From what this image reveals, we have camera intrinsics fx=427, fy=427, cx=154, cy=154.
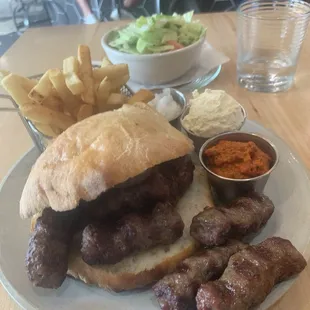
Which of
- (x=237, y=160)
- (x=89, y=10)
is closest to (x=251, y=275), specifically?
(x=237, y=160)

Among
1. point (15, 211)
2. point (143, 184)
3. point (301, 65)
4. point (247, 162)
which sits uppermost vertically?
point (143, 184)

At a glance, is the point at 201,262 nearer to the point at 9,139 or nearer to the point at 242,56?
the point at 9,139

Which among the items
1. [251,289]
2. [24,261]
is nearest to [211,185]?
[251,289]

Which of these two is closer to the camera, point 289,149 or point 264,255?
point 264,255

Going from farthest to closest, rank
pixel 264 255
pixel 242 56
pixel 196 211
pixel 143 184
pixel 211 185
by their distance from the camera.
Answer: pixel 242 56
pixel 211 185
pixel 196 211
pixel 143 184
pixel 264 255

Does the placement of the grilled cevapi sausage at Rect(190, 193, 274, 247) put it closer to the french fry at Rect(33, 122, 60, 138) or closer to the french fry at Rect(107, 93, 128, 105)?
the french fry at Rect(107, 93, 128, 105)
